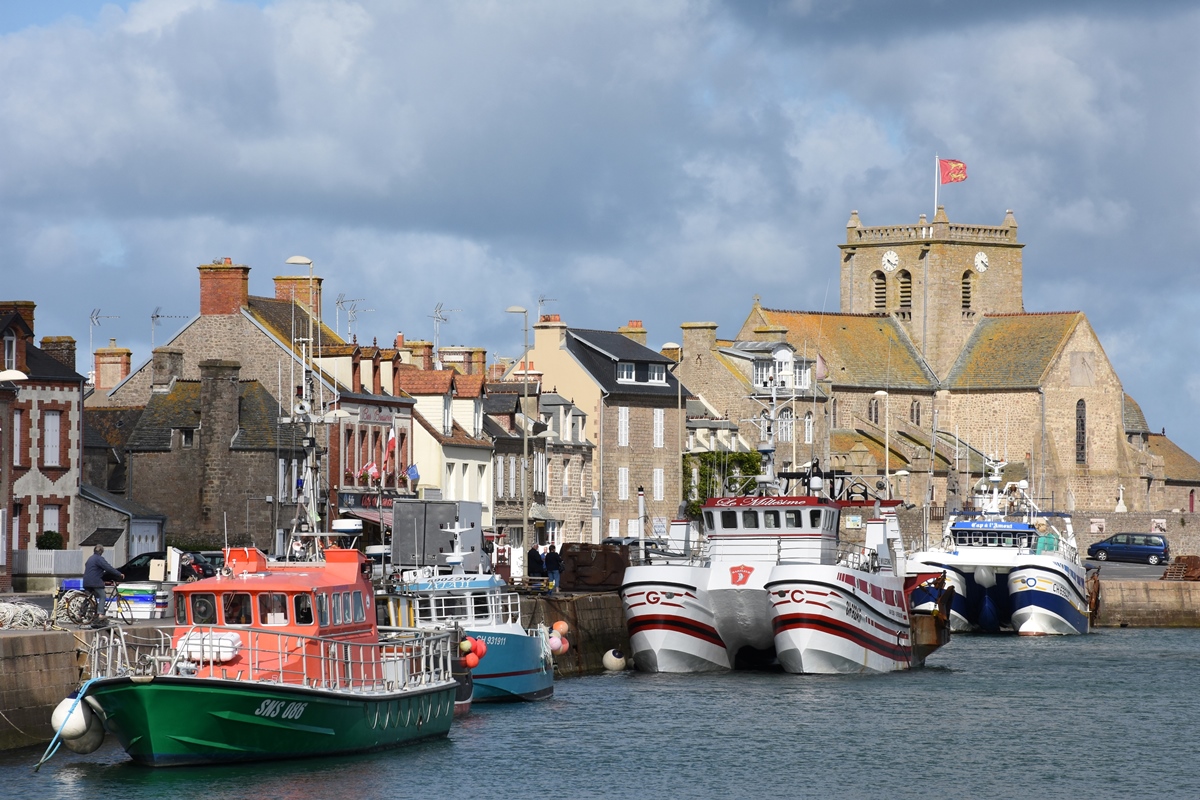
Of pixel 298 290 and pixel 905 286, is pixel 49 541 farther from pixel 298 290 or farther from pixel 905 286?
pixel 905 286

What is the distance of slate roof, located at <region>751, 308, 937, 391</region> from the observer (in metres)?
110

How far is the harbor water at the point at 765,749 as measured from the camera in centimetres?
2841

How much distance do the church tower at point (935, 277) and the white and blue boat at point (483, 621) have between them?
266ft

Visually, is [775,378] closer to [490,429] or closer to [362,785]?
[490,429]

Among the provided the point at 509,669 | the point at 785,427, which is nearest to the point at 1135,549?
the point at 785,427

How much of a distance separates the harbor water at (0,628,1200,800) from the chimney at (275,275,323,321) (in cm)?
2380

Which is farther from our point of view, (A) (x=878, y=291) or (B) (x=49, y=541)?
(A) (x=878, y=291)

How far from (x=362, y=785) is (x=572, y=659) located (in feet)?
62.3

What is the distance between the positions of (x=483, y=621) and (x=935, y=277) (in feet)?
277

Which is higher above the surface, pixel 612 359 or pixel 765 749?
pixel 612 359

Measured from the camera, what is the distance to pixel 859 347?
114m

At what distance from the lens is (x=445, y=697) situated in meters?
32.6

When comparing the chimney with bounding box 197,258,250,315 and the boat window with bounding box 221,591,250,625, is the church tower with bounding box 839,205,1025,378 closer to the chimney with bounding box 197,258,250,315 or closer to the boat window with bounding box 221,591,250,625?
the chimney with bounding box 197,258,250,315

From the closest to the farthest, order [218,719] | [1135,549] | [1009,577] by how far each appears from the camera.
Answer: [218,719] → [1009,577] → [1135,549]
